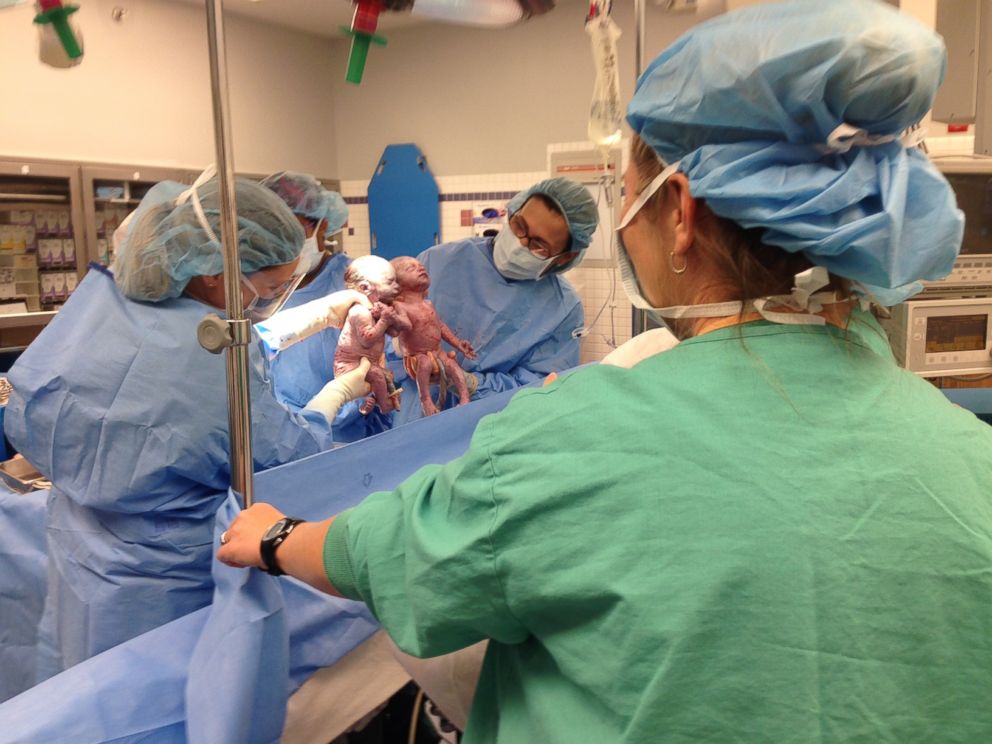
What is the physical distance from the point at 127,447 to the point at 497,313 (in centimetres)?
174

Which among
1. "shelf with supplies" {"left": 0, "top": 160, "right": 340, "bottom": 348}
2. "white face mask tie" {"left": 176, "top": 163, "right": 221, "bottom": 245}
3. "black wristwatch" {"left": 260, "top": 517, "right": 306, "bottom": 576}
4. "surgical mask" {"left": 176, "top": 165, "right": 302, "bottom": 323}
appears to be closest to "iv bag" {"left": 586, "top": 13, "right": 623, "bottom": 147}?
"surgical mask" {"left": 176, "top": 165, "right": 302, "bottom": 323}

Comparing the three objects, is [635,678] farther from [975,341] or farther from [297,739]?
[975,341]

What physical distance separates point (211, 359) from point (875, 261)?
1.18 m

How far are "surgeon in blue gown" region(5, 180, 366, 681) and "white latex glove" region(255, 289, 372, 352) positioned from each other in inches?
13.5

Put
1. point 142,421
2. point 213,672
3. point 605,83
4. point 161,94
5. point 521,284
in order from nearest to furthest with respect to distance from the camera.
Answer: point 213,672 → point 142,421 → point 605,83 → point 521,284 → point 161,94

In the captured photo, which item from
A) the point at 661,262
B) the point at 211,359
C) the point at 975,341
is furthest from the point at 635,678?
the point at 975,341

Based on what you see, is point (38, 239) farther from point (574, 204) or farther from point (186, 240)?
point (186, 240)

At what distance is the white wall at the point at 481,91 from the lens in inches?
183

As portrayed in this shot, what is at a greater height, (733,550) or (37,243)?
(37,243)

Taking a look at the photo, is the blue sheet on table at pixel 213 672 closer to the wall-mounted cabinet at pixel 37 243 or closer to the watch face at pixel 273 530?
the watch face at pixel 273 530

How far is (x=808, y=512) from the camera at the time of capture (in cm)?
71

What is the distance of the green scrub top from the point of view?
708 millimetres

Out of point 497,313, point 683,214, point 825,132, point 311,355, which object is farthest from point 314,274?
point 825,132

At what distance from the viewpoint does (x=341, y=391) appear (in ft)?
6.99
